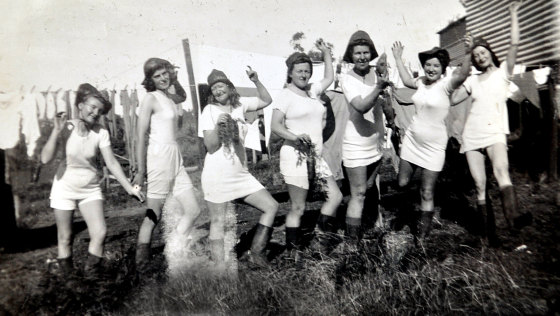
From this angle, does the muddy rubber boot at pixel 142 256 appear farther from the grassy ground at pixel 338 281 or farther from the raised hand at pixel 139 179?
the raised hand at pixel 139 179

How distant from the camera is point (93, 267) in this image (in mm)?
3369

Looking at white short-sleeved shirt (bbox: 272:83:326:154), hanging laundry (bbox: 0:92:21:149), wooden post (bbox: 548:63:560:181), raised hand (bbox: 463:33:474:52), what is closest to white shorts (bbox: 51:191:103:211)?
hanging laundry (bbox: 0:92:21:149)

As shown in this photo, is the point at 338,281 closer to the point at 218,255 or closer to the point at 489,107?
the point at 218,255

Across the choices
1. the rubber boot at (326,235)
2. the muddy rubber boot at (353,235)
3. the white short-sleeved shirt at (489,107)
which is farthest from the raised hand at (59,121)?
the white short-sleeved shirt at (489,107)

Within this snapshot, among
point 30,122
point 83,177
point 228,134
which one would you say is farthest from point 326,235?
point 30,122

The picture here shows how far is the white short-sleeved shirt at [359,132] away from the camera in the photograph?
3869mm

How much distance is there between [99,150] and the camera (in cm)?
357

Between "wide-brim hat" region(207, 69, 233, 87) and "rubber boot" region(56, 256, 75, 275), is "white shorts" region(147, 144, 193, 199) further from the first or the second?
"rubber boot" region(56, 256, 75, 275)

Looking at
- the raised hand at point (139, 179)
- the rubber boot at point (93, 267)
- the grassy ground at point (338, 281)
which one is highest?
the raised hand at point (139, 179)

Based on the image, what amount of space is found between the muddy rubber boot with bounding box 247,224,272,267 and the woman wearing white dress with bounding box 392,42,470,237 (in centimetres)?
151

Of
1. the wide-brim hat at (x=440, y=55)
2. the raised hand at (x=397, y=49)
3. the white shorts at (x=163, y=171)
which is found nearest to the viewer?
the white shorts at (x=163, y=171)

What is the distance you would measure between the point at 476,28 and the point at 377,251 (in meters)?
2.90

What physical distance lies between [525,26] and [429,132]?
1620 millimetres

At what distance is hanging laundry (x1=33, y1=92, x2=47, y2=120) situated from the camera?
11.9 ft
